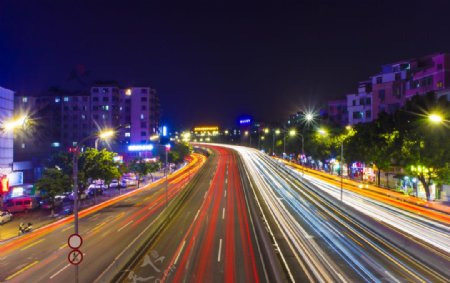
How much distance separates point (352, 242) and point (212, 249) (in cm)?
1088

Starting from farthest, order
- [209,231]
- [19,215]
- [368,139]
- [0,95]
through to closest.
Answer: [368,139] → [0,95] → [19,215] → [209,231]

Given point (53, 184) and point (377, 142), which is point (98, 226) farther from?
point (377, 142)

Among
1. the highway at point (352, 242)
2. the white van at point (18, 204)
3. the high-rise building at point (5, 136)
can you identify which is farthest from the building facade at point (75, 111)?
the highway at point (352, 242)

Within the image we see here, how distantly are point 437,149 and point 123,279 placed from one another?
132 ft

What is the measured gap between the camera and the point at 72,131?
11838 centimetres

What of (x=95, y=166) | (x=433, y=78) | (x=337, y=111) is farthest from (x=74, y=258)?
(x=337, y=111)

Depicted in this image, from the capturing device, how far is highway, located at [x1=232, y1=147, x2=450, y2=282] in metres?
23.6

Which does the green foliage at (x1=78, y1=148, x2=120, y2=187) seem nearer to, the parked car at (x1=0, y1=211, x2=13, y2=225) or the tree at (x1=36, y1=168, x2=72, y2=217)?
the tree at (x1=36, y1=168, x2=72, y2=217)

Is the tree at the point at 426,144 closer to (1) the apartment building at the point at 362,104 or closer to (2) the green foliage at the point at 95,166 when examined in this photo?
(2) the green foliage at the point at 95,166

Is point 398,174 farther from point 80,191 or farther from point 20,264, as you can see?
point 20,264

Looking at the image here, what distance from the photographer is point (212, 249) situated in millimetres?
29938

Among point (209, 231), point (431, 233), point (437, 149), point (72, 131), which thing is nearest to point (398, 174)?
point (437, 149)

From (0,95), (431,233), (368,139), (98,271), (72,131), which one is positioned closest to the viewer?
(98,271)

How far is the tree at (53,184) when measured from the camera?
154ft
